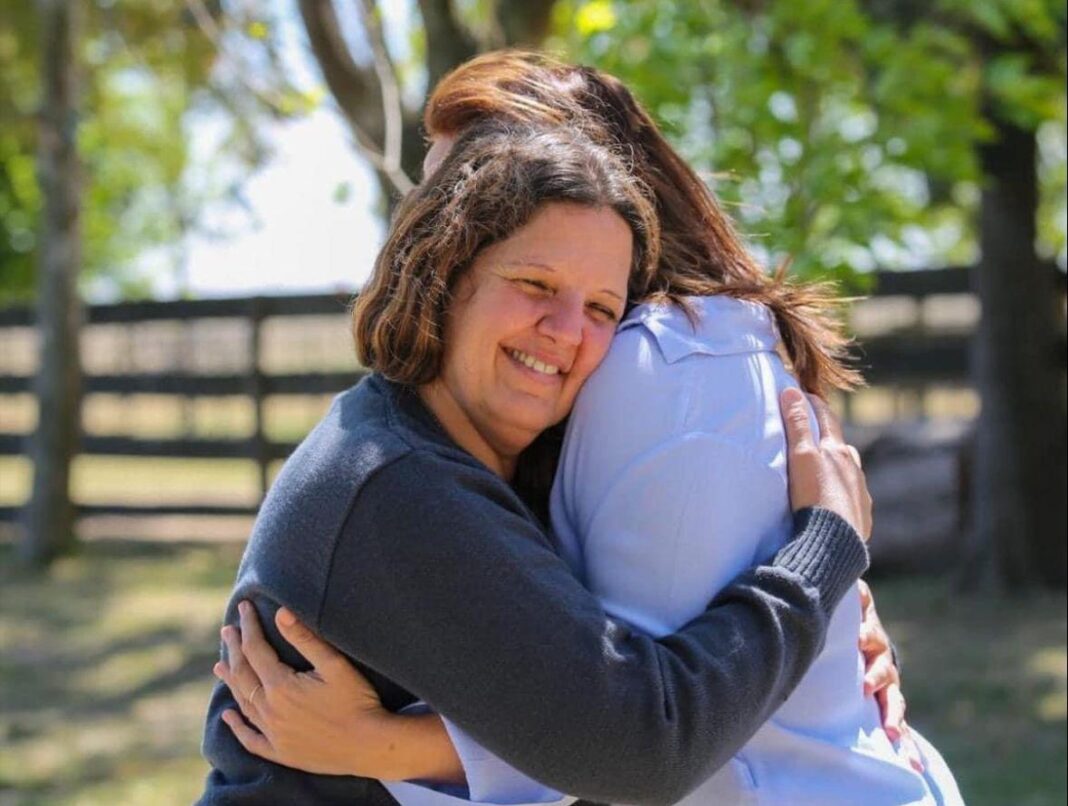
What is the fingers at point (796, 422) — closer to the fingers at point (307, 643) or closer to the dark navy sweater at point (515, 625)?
the dark navy sweater at point (515, 625)

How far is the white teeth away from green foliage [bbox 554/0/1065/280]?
8.72ft

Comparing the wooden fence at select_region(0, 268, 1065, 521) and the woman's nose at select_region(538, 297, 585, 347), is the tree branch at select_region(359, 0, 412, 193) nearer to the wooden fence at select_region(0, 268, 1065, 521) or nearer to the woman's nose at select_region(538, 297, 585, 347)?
the woman's nose at select_region(538, 297, 585, 347)

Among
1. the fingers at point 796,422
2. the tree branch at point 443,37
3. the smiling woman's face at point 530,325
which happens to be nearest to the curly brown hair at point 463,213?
the smiling woman's face at point 530,325

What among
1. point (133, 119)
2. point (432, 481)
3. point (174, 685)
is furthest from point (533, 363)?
point (133, 119)

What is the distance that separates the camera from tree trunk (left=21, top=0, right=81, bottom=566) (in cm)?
1044

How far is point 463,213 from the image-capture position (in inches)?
68.3

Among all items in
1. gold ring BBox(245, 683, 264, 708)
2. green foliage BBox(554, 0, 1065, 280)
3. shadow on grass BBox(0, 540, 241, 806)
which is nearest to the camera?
gold ring BBox(245, 683, 264, 708)

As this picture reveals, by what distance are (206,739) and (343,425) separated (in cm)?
46

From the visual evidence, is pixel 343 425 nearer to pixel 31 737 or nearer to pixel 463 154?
pixel 463 154

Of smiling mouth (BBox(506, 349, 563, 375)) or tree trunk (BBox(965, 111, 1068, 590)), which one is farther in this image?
tree trunk (BBox(965, 111, 1068, 590))

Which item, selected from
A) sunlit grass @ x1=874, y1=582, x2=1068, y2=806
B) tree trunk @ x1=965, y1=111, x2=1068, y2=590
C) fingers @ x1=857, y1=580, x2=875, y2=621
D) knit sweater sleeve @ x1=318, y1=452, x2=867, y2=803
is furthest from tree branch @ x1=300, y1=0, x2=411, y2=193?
knit sweater sleeve @ x1=318, y1=452, x2=867, y2=803

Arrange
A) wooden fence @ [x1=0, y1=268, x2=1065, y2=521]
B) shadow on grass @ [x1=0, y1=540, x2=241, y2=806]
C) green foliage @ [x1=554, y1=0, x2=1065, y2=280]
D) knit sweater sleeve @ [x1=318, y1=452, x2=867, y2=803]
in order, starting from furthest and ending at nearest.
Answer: wooden fence @ [x1=0, y1=268, x2=1065, y2=521]
shadow on grass @ [x1=0, y1=540, x2=241, y2=806]
green foliage @ [x1=554, y1=0, x2=1065, y2=280]
knit sweater sleeve @ [x1=318, y1=452, x2=867, y2=803]

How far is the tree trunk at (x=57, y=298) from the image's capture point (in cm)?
1044

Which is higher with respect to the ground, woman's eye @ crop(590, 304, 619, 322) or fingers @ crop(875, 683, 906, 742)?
woman's eye @ crop(590, 304, 619, 322)
